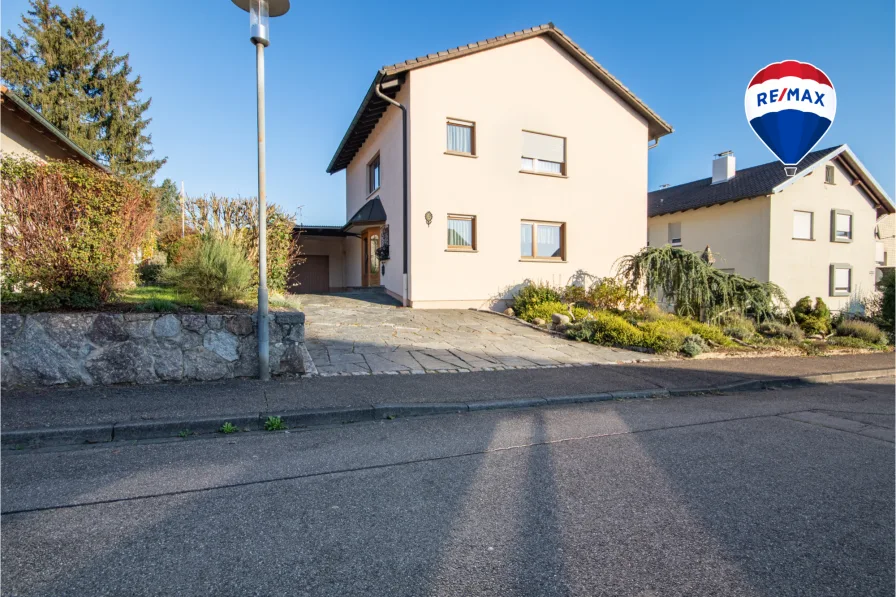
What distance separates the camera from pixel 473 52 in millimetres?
13750

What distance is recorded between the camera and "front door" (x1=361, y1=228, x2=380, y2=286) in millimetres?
17312

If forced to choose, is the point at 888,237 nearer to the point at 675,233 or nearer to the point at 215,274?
the point at 675,233

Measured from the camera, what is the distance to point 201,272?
6738 millimetres

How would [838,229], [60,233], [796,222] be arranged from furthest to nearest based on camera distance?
[838,229] → [796,222] → [60,233]

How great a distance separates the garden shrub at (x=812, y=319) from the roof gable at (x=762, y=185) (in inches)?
288

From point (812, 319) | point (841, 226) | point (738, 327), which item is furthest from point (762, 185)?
point (738, 327)

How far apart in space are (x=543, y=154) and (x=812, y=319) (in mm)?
9518

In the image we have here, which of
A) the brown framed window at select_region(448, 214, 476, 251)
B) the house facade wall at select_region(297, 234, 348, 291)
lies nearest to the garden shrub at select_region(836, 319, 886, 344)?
the brown framed window at select_region(448, 214, 476, 251)

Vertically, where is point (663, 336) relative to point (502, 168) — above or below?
below

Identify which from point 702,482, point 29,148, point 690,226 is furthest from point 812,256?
point 29,148

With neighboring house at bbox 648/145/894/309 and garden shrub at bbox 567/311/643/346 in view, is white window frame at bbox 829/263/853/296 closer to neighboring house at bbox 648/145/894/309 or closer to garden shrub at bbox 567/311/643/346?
neighboring house at bbox 648/145/894/309

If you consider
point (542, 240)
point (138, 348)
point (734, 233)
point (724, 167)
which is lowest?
point (138, 348)

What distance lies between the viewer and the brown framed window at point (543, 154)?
1477 cm

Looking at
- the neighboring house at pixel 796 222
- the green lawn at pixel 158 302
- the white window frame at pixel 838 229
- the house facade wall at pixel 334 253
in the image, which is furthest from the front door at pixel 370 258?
the white window frame at pixel 838 229
